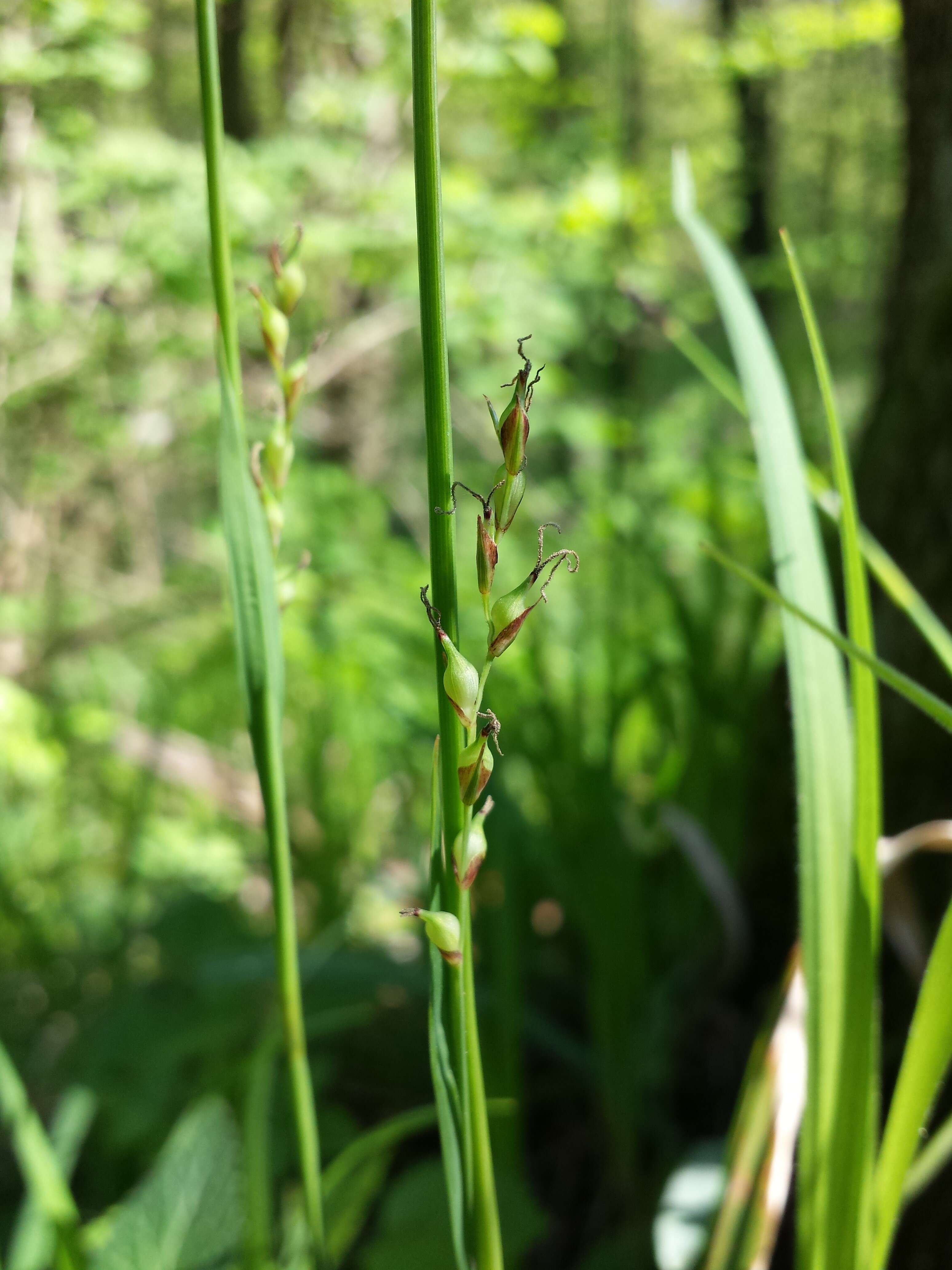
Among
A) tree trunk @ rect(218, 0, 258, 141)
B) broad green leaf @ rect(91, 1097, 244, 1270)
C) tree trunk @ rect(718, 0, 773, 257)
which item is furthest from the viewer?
tree trunk @ rect(718, 0, 773, 257)

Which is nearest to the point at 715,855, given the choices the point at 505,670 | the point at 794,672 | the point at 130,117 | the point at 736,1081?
the point at 736,1081

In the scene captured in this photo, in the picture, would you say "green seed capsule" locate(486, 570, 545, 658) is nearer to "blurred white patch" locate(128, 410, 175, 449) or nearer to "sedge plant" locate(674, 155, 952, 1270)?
"sedge plant" locate(674, 155, 952, 1270)

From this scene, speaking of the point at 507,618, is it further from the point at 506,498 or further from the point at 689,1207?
the point at 689,1207

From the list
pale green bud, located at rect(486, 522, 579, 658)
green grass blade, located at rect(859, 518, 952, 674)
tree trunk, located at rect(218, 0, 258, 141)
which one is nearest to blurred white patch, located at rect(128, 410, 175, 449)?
tree trunk, located at rect(218, 0, 258, 141)

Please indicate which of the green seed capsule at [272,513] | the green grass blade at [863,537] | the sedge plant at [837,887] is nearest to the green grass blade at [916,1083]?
the sedge plant at [837,887]

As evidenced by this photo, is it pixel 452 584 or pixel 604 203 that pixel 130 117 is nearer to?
pixel 604 203

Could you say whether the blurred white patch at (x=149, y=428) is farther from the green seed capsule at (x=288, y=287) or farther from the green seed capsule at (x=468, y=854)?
the green seed capsule at (x=468, y=854)
